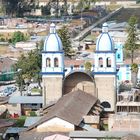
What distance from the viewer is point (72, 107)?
77.3 feet

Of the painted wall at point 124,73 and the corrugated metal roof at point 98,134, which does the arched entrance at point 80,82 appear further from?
the painted wall at point 124,73

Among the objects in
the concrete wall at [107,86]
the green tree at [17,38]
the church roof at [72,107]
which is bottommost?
the church roof at [72,107]

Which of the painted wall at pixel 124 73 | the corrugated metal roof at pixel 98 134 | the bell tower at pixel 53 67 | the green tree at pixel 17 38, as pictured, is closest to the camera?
the corrugated metal roof at pixel 98 134

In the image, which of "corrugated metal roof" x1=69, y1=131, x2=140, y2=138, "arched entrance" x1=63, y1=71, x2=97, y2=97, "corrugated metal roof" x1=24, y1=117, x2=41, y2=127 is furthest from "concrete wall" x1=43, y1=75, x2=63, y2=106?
"corrugated metal roof" x1=69, y1=131, x2=140, y2=138

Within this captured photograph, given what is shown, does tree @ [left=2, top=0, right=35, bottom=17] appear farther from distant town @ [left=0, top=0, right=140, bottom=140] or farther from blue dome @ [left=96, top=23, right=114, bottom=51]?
blue dome @ [left=96, top=23, right=114, bottom=51]

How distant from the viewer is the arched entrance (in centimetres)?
2661

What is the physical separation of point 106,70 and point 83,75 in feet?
3.19

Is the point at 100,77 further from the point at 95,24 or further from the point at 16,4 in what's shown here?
the point at 16,4

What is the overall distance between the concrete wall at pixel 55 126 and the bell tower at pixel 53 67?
390cm

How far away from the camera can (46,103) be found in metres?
26.8

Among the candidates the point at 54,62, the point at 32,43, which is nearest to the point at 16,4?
the point at 32,43

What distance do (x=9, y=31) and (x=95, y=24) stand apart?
34.9 feet

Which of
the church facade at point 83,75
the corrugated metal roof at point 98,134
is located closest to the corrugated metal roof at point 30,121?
the church facade at point 83,75

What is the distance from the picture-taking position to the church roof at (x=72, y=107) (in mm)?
22688
